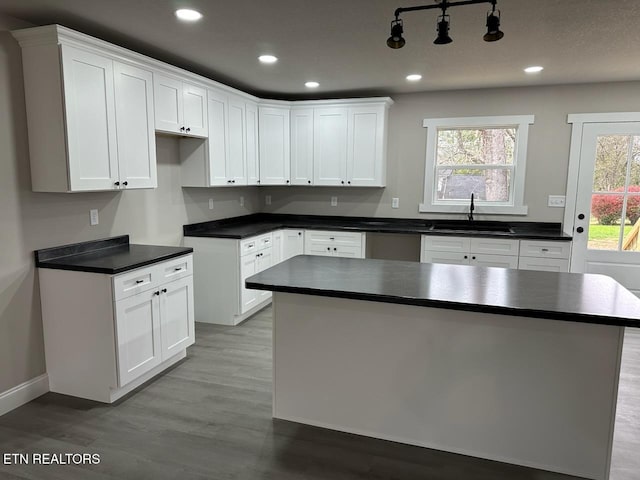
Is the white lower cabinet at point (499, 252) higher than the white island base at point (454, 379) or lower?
higher

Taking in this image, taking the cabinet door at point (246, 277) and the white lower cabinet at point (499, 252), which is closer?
the cabinet door at point (246, 277)

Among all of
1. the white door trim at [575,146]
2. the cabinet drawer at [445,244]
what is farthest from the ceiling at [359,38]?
the cabinet drawer at [445,244]

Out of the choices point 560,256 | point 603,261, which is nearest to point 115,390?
point 560,256

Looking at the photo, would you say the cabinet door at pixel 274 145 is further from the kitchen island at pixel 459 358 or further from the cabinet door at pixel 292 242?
the kitchen island at pixel 459 358

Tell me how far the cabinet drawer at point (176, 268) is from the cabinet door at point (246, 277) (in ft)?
2.64

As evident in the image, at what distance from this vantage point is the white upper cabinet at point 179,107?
3.39 metres

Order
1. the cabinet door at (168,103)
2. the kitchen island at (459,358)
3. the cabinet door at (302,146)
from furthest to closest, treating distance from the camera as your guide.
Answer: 1. the cabinet door at (302,146)
2. the cabinet door at (168,103)
3. the kitchen island at (459,358)

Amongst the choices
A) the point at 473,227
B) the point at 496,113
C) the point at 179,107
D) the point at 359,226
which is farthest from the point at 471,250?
the point at 179,107

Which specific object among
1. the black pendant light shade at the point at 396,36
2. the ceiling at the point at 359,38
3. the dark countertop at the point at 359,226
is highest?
the ceiling at the point at 359,38

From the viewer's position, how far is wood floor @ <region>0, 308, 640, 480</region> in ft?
7.00

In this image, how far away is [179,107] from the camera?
3.62 metres

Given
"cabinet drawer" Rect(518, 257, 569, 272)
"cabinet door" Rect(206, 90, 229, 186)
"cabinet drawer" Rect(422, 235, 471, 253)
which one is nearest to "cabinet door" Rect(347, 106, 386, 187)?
"cabinet drawer" Rect(422, 235, 471, 253)

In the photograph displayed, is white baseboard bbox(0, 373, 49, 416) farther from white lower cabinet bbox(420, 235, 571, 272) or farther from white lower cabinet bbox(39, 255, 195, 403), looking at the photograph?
white lower cabinet bbox(420, 235, 571, 272)

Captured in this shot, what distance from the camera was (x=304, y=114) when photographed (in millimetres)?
5125
